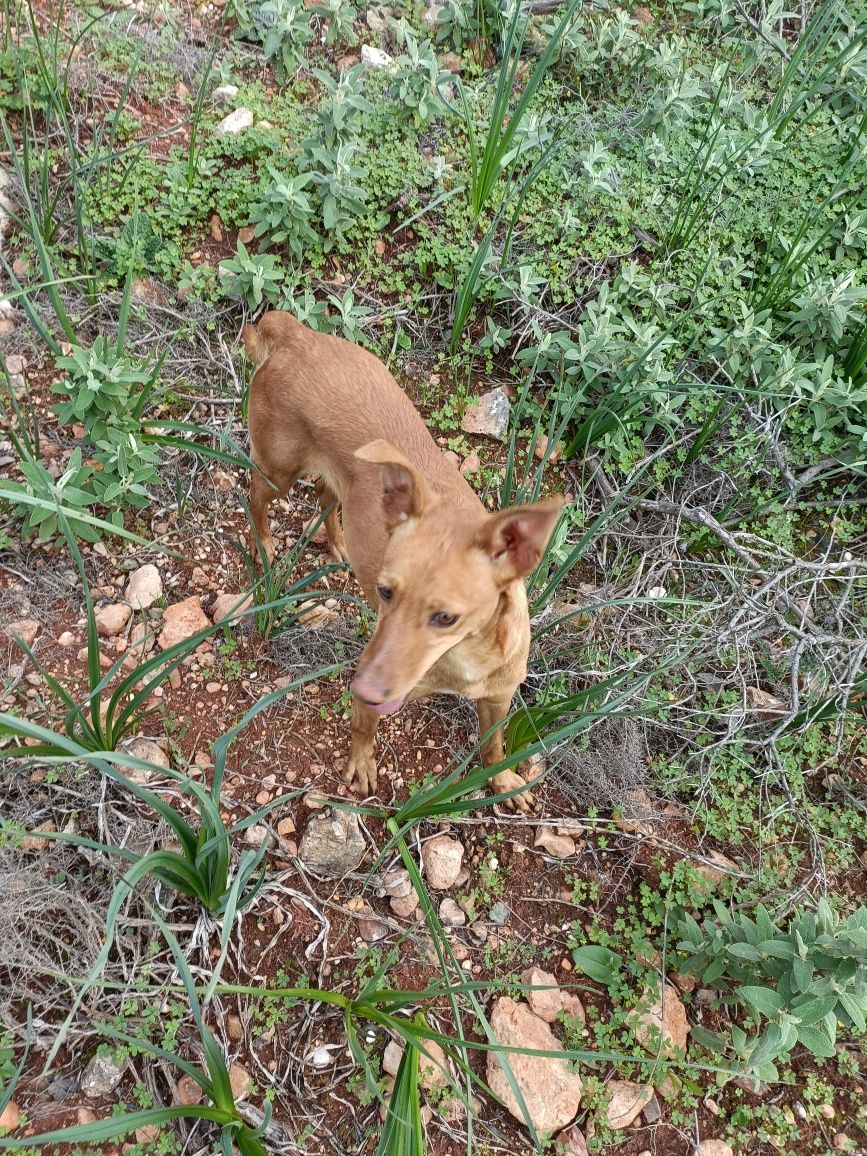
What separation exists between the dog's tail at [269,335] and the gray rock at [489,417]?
1.07 metres

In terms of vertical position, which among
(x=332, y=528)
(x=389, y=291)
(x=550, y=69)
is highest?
(x=550, y=69)

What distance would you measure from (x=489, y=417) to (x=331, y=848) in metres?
2.36

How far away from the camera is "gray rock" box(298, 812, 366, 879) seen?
3094mm

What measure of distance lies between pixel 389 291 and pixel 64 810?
3.11 meters

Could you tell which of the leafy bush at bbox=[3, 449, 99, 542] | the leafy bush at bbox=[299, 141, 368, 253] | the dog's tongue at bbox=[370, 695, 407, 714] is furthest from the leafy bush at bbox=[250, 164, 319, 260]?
the dog's tongue at bbox=[370, 695, 407, 714]

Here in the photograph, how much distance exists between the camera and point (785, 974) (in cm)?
271

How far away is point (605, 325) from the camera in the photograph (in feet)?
13.2

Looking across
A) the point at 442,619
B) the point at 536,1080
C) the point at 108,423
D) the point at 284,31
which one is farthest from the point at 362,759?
the point at 284,31

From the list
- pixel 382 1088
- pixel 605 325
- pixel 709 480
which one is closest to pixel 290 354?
pixel 605 325

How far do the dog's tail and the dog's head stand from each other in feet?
4.12

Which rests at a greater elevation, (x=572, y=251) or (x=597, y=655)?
(x=572, y=251)

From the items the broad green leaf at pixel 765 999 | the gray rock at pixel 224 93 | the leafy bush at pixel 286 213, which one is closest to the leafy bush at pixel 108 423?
Result: the leafy bush at pixel 286 213

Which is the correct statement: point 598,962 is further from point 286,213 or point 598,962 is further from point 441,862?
point 286,213

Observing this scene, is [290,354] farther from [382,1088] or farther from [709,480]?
[382,1088]
